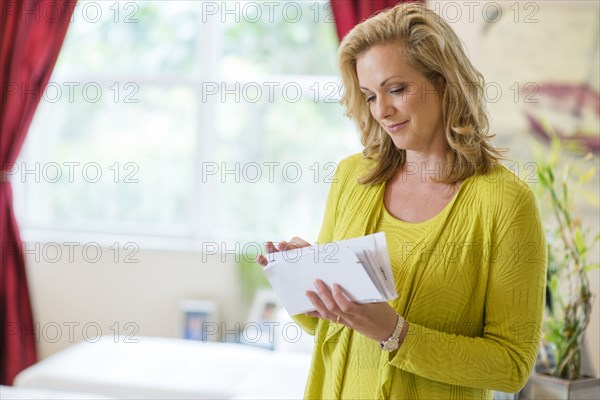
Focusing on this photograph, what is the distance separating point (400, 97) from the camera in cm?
171

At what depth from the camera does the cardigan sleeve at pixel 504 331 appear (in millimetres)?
1546

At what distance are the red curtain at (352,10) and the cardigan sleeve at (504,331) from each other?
8.37 feet

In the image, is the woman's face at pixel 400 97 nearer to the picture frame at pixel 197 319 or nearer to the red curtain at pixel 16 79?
the picture frame at pixel 197 319

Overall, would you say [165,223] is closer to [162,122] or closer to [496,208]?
[162,122]

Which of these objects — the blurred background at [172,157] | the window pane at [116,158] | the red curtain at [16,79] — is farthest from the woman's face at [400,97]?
the red curtain at [16,79]

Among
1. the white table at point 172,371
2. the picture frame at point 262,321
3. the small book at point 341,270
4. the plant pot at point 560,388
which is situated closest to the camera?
the small book at point 341,270

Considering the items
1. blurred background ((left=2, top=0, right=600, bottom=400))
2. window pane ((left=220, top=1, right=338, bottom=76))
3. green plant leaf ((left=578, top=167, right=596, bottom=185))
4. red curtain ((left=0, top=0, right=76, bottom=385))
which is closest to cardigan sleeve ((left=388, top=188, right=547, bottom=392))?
green plant leaf ((left=578, top=167, right=596, bottom=185))

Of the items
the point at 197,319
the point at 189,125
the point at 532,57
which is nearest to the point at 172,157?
the point at 189,125

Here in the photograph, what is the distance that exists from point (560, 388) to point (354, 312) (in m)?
A: 1.39

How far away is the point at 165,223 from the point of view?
15.0ft

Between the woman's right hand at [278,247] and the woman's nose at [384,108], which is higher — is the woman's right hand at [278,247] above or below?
below

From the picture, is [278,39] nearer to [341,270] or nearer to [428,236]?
[428,236]

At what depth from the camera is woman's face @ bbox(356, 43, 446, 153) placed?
1699 mm

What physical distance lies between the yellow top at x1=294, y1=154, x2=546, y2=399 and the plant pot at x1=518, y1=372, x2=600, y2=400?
980 millimetres
